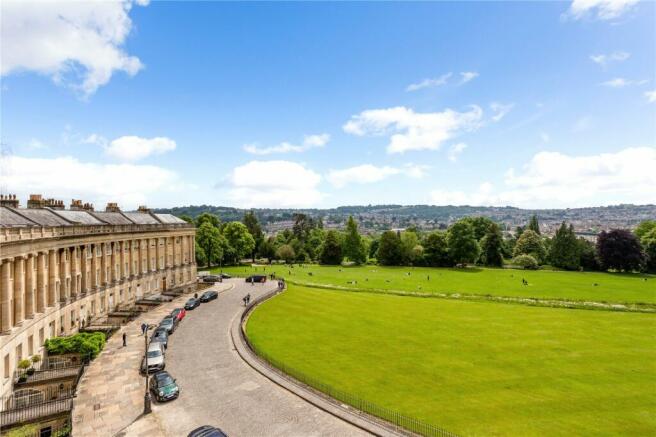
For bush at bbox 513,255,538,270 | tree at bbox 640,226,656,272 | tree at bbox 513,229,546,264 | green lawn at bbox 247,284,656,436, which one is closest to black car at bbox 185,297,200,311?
green lawn at bbox 247,284,656,436

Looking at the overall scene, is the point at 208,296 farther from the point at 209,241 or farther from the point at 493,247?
the point at 493,247

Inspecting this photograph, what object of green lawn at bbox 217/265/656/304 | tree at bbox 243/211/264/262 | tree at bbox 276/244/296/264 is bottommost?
green lawn at bbox 217/265/656/304

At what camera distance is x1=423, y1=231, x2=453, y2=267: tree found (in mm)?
103500

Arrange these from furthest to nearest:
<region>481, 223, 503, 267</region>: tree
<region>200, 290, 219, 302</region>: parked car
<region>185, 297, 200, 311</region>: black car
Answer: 1. <region>481, 223, 503, 267</region>: tree
2. <region>200, 290, 219, 302</region>: parked car
3. <region>185, 297, 200, 311</region>: black car

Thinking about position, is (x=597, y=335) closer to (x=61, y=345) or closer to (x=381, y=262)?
(x=61, y=345)

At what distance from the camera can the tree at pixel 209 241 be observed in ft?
282

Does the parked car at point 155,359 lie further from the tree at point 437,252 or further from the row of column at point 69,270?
the tree at point 437,252

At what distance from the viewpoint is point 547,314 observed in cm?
4891

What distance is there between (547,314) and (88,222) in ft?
195

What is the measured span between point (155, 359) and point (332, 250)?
81.8m

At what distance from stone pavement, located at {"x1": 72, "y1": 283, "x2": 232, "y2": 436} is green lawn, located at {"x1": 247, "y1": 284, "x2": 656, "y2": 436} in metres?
10.9


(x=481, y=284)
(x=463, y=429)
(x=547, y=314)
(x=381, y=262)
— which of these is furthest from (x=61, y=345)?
(x=381, y=262)

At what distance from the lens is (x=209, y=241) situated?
86812 millimetres

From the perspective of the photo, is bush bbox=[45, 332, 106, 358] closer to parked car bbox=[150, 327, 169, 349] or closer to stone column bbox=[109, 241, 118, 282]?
parked car bbox=[150, 327, 169, 349]
